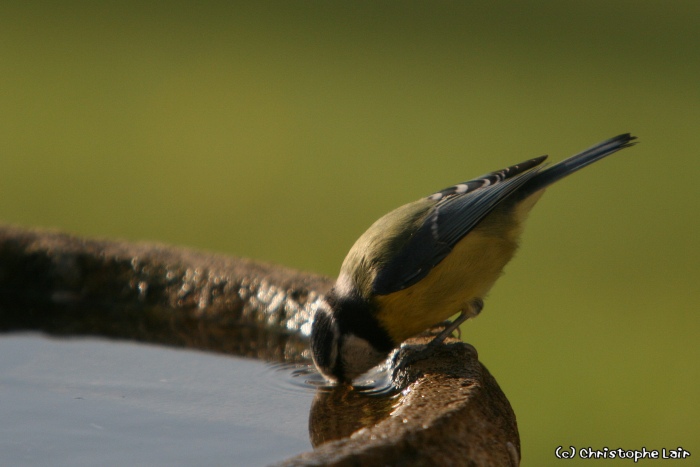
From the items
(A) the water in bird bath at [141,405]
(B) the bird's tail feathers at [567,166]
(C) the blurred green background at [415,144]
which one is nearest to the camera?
(A) the water in bird bath at [141,405]

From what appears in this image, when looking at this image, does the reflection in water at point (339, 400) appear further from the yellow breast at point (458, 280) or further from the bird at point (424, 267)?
the yellow breast at point (458, 280)

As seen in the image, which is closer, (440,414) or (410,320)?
(440,414)

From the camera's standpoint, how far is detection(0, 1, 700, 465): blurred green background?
612 cm

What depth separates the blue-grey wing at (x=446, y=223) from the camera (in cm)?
317

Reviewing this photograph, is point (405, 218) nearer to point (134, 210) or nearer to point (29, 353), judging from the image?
point (29, 353)

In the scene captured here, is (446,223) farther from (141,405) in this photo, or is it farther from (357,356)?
(141,405)

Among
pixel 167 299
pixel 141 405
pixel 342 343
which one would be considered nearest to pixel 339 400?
pixel 342 343

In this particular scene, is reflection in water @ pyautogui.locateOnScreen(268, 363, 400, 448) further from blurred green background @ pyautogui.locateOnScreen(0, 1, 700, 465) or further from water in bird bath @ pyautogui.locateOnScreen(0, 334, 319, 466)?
blurred green background @ pyautogui.locateOnScreen(0, 1, 700, 465)

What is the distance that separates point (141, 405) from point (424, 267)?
1.10 meters

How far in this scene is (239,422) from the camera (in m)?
2.53

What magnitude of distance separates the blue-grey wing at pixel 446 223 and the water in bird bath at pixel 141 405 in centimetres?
46

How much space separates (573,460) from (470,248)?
2306 mm

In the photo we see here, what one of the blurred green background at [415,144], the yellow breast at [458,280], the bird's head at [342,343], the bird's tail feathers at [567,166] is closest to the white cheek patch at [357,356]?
the bird's head at [342,343]

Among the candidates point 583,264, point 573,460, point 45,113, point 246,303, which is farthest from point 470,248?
point 45,113
